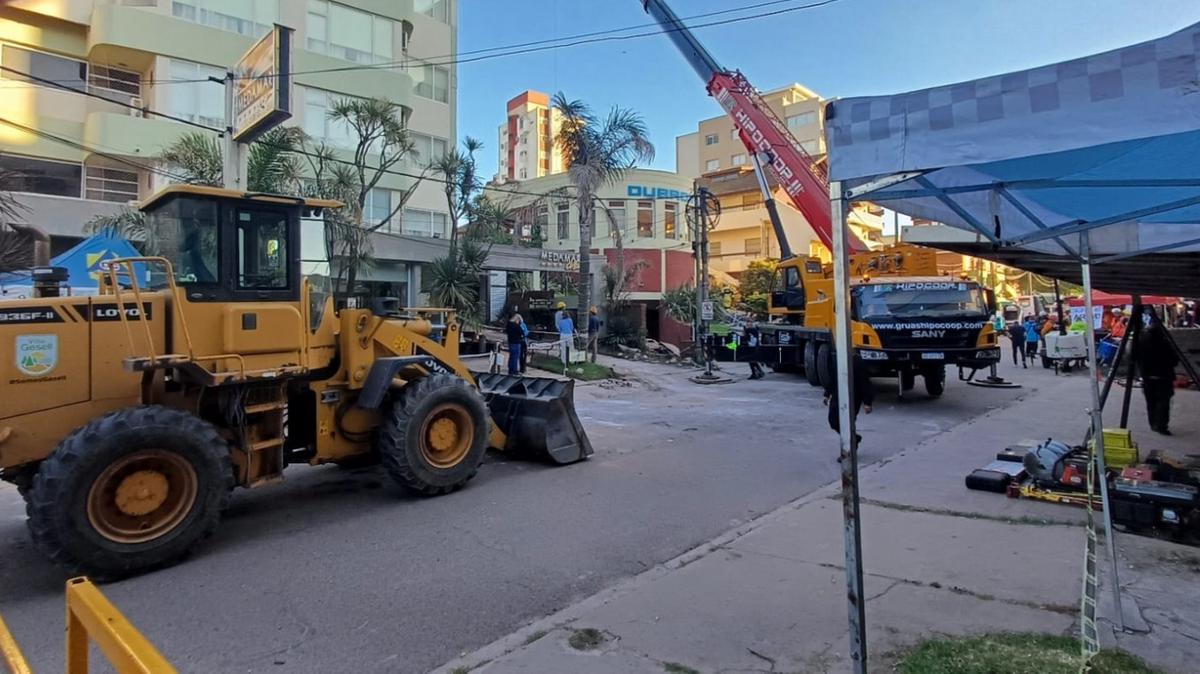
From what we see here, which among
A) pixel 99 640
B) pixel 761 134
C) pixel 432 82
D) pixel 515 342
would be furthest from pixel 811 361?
pixel 432 82

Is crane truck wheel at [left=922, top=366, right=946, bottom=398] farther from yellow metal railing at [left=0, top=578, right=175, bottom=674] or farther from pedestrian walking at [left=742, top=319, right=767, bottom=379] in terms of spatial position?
yellow metal railing at [left=0, top=578, right=175, bottom=674]

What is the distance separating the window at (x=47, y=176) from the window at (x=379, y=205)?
340 inches

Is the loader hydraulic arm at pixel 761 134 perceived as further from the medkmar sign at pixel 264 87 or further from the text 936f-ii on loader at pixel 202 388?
the text 936f-ii on loader at pixel 202 388

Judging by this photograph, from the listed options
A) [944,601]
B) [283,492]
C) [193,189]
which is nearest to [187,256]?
[193,189]

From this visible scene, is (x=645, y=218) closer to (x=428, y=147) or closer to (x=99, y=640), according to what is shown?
(x=428, y=147)

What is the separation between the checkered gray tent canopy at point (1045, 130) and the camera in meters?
2.37

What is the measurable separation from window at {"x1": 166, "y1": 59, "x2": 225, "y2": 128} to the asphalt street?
17914 mm

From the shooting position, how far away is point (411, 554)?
5.32m

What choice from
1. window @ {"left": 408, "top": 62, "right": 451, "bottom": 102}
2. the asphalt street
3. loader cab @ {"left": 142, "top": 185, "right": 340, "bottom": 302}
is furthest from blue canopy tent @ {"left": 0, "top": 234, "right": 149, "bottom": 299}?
window @ {"left": 408, "top": 62, "right": 451, "bottom": 102}

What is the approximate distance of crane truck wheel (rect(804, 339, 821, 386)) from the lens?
50.4 feet

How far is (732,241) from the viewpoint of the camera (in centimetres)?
5244

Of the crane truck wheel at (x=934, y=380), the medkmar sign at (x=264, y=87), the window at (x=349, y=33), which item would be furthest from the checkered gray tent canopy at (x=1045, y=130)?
the window at (x=349, y=33)

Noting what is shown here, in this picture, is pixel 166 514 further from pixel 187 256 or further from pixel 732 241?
pixel 732 241

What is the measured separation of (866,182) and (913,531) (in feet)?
11.9
